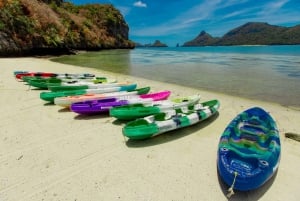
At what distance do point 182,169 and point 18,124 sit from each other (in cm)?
423

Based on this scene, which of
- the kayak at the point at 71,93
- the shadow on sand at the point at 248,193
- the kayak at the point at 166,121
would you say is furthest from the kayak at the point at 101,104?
the shadow on sand at the point at 248,193

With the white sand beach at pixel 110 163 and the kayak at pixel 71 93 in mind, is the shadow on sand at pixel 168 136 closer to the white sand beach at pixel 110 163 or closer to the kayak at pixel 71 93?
the white sand beach at pixel 110 163

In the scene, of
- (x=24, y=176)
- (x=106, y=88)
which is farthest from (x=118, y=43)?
(x=24, y=176)

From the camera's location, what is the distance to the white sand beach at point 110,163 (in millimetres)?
3059

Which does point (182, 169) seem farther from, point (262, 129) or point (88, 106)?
point (88, 106)

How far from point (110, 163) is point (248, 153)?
237 centimetres

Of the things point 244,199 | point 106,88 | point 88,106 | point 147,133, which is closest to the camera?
point 244,199

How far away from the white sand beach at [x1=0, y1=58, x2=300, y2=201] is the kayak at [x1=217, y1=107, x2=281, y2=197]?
0.29 meters

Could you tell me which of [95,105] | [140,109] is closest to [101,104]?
[95,105]

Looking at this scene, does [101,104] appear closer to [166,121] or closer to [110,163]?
[166,121]

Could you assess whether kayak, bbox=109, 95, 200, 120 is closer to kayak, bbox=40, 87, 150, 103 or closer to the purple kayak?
the purple kayak

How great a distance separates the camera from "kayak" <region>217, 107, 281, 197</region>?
9.64ft

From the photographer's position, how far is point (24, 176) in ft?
11.0

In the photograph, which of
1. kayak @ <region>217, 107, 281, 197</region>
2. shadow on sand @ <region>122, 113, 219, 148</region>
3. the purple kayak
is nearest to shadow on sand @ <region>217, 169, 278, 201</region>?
kayak @ <region>217, 107, 281, 197</region>
